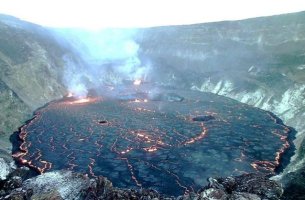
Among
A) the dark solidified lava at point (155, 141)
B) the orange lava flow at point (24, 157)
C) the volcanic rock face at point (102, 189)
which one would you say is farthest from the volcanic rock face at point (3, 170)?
the orange lava flow at point (24, 157)

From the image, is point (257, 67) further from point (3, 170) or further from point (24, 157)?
point (3, 170)

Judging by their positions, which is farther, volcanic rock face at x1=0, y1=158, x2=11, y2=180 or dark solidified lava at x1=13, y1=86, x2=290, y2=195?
dark solidified lava at x1=13, y1=86, x2=290, y2=195

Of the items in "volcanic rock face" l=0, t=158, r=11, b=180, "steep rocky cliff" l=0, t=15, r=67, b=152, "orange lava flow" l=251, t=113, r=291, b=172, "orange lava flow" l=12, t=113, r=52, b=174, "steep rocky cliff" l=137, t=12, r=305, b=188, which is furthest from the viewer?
"steep rocky cliff" l=137, t=12, r=305, b=188

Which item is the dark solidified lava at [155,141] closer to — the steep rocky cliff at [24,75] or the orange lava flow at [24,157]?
the orange lava flow at [24,157]

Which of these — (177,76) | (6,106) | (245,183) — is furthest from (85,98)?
(245,183)

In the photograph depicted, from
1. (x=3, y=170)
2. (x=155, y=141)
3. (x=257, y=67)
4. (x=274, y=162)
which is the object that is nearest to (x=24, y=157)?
(x=155, y=141)

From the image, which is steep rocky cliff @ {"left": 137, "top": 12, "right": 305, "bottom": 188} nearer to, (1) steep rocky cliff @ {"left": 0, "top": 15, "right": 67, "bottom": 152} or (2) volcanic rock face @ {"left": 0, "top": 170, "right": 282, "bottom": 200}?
(2) volcanic rock face @ {"left": 0, "top": 170, "right": 282, "bottom": 200}

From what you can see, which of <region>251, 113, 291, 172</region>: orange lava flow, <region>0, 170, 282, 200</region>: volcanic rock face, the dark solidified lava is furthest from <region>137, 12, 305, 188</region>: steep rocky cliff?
<region>0, 170, 282, 200</region>: volcanic rock face
